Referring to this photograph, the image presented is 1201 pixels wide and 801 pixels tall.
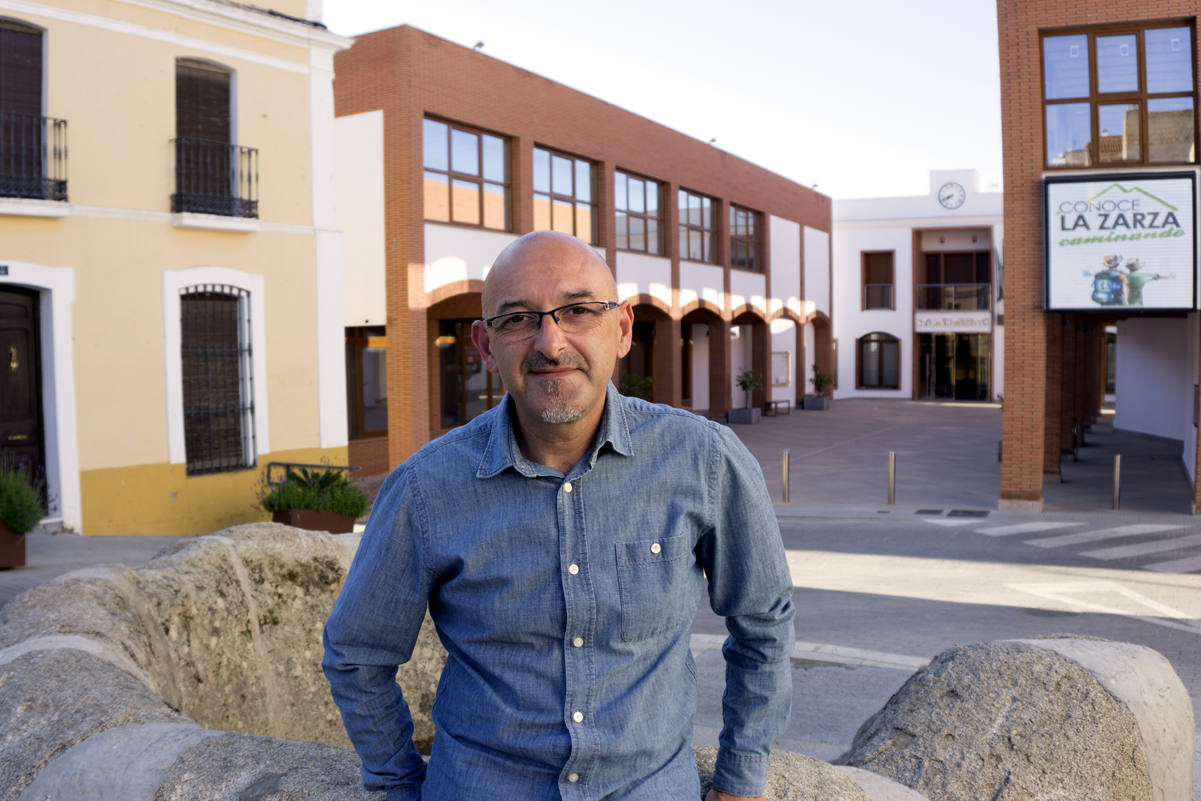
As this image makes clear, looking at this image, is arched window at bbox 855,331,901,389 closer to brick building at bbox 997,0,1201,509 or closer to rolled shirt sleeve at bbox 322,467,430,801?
brick building at bbox 997,0,1201,509

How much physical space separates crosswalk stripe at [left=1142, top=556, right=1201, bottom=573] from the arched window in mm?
33914

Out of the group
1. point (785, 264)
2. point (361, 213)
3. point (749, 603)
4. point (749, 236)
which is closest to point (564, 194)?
point (361, 213)

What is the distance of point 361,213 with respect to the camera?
62.2 ft

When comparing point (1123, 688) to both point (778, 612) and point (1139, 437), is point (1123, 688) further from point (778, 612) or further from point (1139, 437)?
point (1139, 437)

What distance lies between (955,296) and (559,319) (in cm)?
4520

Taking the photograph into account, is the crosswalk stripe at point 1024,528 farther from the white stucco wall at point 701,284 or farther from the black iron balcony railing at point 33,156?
the white stucco wall at point 701,284

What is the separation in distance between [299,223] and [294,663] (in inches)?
437

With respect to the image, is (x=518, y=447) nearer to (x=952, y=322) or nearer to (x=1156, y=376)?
(x=1156, y=376)

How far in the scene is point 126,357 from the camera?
1315 cm

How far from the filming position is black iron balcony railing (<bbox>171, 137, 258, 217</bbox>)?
13797mm

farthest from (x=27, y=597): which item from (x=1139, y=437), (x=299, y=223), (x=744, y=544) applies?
(x=1139, y=437)

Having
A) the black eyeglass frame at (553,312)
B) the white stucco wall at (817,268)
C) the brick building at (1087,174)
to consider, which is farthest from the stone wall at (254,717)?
the white stucco wall at (817,268)

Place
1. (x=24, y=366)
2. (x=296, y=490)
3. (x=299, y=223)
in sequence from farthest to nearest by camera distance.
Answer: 1. (x=299, y=223)
2. (x=296, y=490)
3. (x=24, y=366)

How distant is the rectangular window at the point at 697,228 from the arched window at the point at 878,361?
15.6 metres
